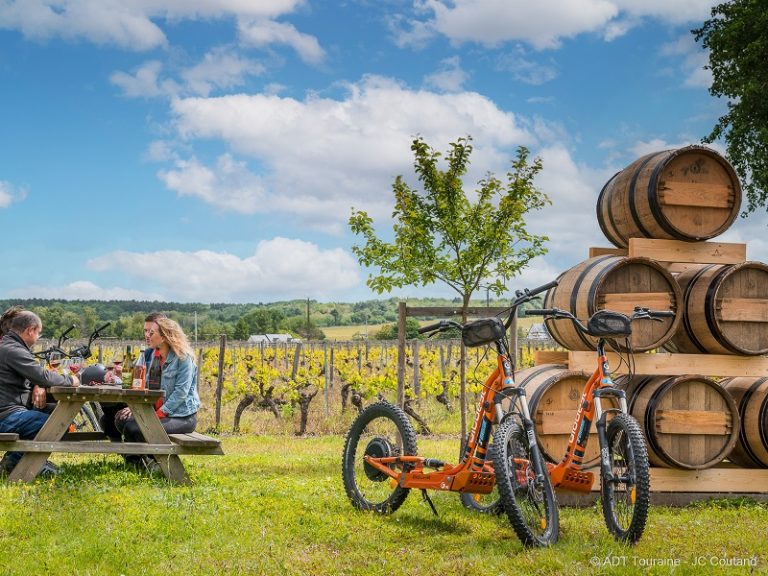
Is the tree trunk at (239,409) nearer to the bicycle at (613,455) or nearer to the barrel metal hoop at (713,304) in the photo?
the barrel metal hoop at (713,304)

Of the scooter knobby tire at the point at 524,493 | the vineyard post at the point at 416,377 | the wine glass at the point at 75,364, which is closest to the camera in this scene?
the scooter knobby tire at the point at 524,493

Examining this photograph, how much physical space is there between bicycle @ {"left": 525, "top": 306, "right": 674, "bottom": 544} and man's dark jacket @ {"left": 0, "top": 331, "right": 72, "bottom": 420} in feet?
12.9

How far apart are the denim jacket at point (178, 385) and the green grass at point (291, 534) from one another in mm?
602

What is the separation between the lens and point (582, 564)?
4.50m

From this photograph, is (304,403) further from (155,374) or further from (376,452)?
(376,452)

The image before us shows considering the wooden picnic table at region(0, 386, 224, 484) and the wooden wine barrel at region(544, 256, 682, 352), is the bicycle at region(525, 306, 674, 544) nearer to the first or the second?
the wooden wine barrel at region(544, 256, 682, 352)

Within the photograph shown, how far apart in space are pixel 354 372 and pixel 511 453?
979 centimetres

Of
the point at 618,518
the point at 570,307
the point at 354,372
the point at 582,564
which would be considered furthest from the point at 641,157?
the point at 354,372

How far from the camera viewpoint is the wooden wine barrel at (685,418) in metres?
6.78

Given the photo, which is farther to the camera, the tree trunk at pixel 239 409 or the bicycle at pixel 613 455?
the tree trunk at pixel 239 409

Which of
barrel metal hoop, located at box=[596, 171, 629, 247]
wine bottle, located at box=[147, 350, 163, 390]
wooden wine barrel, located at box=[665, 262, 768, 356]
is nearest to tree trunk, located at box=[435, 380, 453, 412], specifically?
barrel metal hoop, located at box=[596, 171, 629, 247]

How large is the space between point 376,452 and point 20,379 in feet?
10.5

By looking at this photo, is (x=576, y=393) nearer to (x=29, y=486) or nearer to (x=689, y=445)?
(x=689, y=445)

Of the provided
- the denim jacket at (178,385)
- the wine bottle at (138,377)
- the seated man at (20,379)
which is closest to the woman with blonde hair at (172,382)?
the denim jacket at (178,385)
